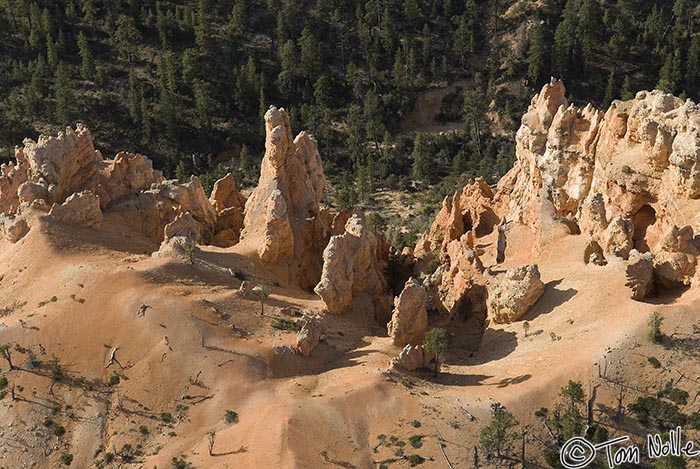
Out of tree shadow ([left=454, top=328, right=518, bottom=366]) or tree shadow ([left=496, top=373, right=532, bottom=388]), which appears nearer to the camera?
tree shadow ([left=496, top=373, right=532, bottom=388])

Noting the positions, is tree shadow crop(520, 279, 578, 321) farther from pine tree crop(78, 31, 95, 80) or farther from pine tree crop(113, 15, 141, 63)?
pine tree crop(113, 15, 141, 63)

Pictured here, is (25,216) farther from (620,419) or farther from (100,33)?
(100,33)

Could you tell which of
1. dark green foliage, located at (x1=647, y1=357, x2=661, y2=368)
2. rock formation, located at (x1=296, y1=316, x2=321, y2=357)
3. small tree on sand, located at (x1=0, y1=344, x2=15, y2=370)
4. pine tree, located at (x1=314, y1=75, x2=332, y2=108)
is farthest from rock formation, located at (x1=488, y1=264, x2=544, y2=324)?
pine tree, located at (x1=314, y1=75, x2=332, y2=108)

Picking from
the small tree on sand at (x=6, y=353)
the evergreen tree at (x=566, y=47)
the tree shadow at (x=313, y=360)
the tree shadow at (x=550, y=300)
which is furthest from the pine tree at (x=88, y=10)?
the tree shadow at (x=550, y=300)

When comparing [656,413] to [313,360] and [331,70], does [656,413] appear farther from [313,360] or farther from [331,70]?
[331,70]

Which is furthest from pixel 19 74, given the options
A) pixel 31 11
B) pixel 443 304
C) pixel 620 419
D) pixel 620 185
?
pixel 620 419

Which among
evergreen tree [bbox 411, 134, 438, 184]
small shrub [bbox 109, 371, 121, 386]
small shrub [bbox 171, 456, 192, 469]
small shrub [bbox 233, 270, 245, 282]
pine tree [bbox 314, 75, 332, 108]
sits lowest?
evergreen tree [bbox 411, 134, 438, 184]

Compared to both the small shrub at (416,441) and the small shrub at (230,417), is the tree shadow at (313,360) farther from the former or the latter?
the small shrub at (416,441)
